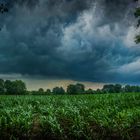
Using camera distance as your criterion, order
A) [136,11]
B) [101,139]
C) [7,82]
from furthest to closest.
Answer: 1. [7,82]
2. [136,11]
3. [101,139]

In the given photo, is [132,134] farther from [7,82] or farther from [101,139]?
[7,82]

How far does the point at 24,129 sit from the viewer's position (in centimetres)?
1655

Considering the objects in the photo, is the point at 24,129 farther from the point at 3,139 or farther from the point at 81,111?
the point at 81,111

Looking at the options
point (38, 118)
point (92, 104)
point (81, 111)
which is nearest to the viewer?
point (38, 118)

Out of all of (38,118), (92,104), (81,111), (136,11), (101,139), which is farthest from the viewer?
(136,11)

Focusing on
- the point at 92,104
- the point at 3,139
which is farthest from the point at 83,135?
the point at 92,104

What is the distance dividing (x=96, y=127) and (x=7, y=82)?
210 ft

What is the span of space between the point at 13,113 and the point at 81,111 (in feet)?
10.6

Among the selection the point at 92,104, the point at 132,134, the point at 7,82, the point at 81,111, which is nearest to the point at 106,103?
the point at 92,104

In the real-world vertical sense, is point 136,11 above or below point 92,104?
above

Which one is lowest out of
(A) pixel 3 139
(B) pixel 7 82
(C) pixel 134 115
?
(A) pixel 3 139

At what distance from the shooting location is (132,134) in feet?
54.4

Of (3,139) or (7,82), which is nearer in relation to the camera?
(3,139)

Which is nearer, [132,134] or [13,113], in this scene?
[132,134]
